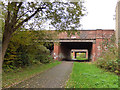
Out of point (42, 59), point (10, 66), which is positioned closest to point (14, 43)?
point (10, 66)

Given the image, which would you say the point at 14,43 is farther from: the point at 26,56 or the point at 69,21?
the point at 69,21

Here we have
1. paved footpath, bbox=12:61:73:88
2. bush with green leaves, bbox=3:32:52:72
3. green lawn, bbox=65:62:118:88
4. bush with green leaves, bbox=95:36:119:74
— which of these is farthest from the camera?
bush with green leaves, bbox=3:32:52:72

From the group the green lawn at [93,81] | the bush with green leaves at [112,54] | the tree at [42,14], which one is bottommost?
the green lawn at [93,81]

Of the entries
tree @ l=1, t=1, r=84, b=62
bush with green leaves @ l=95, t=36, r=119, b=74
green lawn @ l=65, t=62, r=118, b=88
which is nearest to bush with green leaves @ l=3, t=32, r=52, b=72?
tree @ l=1, t=1, r=84, b=62

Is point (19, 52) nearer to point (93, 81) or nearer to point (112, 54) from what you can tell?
point (93, 81)

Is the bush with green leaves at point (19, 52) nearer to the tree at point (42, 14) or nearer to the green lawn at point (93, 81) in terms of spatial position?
the tree at point (42, 14)

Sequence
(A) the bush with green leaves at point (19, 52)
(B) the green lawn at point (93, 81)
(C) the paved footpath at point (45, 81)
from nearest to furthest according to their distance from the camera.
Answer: (B) the green lawn at point (93, 81) < (C) the paved footpath at point (45, 81) < (A) the bush with green leaves at point (19, 52)

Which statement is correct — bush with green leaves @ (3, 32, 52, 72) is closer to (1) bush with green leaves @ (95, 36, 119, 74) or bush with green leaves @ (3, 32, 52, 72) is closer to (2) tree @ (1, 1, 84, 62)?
(2) tree @ (1, 1, 84, 62)

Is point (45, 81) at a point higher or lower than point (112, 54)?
lower

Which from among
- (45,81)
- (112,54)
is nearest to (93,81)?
(45,81)

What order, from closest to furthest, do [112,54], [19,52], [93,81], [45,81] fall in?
[93,81]
[45,81]
[112,54]
[19,52]

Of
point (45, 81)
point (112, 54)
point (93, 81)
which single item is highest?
point (112, 54)

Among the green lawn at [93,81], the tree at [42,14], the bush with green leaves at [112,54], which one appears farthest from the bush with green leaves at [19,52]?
the bush with green leaves at [112,54]

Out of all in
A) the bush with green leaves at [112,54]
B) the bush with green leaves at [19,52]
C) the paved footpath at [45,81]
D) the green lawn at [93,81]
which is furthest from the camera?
the bush with green leaves at [19,52]
